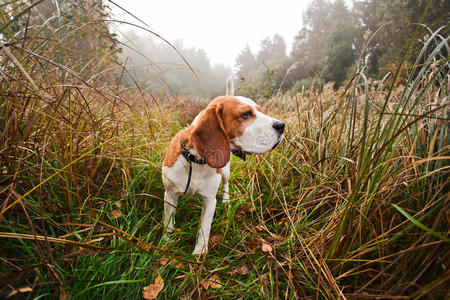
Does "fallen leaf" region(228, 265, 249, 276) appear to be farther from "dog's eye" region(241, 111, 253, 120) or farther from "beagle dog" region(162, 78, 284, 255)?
"dog's eye" region(241, 111, 253, 120)

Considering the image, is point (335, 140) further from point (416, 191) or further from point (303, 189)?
point (416, 191)

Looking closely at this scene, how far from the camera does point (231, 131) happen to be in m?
1.50

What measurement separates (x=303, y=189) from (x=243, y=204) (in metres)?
0.62

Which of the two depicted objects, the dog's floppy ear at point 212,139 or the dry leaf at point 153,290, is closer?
the dry leaf at point 153,290

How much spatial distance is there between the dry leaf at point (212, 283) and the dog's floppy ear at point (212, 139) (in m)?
0.77

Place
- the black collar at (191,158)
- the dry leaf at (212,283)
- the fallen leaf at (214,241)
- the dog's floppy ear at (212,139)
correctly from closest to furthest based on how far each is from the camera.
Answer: the dry leaf at (212,283)
the dog's floppy ear at (212,139)
the black collar at (191,158)
the fallen leaf at (214,241)

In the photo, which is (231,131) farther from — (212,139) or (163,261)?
(163,261)

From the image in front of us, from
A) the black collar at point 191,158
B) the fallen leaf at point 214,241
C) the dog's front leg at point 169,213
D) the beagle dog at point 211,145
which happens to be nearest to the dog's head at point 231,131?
the beagle dog at point 211,145

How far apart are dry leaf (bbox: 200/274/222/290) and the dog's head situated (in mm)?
766

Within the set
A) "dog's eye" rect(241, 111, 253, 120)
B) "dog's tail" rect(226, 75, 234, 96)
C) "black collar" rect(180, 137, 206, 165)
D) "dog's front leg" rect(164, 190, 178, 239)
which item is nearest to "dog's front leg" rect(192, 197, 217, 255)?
"dog's front leg" rect(164, 190, 178, 239)

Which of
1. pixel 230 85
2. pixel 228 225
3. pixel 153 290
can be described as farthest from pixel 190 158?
pixel 230 85

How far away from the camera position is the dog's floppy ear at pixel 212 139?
4.53ft

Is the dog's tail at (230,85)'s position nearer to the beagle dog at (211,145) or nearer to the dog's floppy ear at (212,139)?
the beagle dog at (211,145)

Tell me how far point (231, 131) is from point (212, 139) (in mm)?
181
